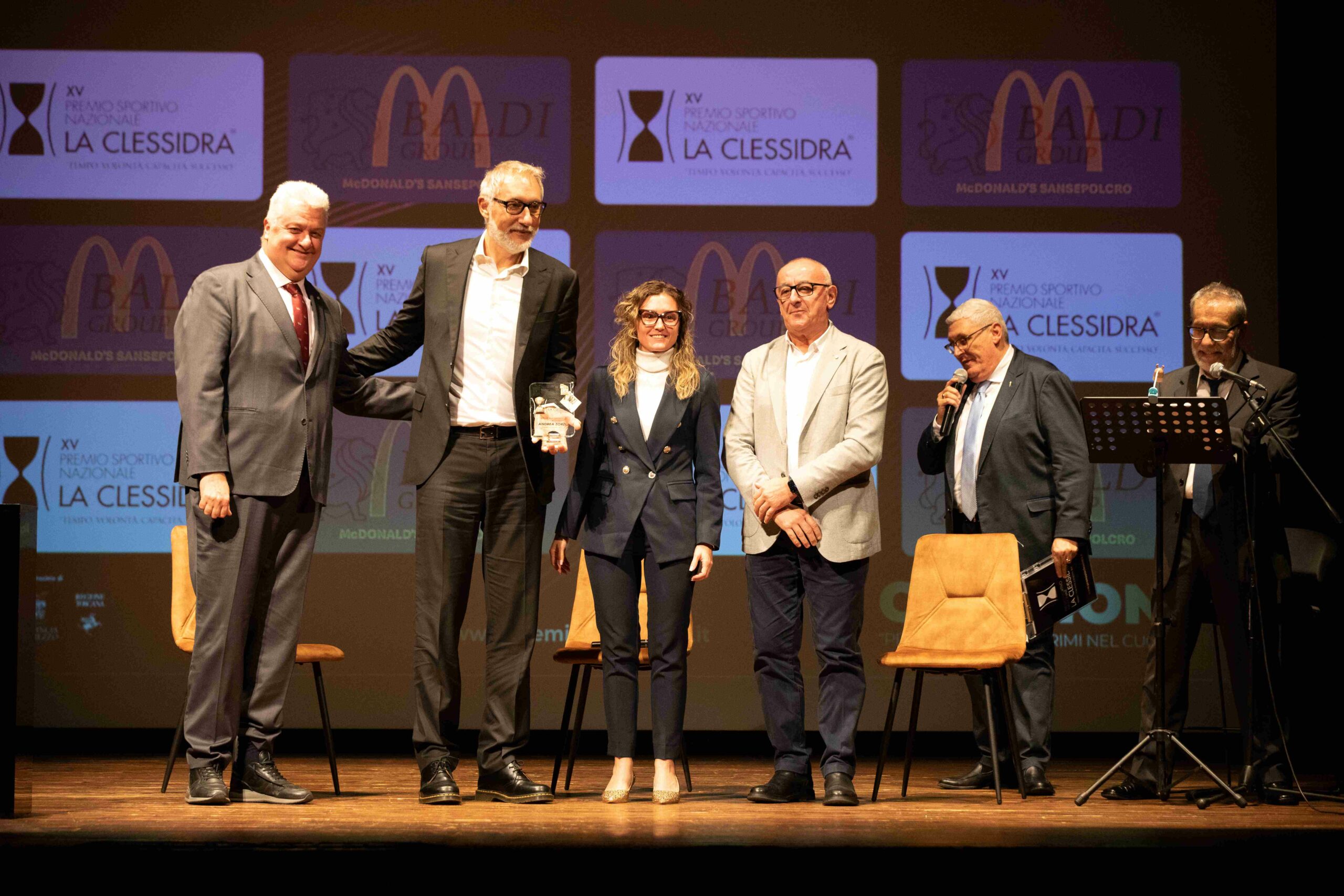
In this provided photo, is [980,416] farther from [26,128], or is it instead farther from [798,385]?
[26,128]

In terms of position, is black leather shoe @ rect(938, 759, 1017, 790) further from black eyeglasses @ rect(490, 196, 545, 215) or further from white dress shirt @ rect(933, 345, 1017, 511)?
black eyeglasses @ rect(490, 196, 545, 215)

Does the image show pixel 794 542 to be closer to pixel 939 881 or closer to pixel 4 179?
pixel 939 881

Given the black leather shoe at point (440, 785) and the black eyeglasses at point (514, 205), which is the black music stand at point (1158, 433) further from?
the black leather shoe at point (440, 785)

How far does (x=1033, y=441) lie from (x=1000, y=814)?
1.37 metres

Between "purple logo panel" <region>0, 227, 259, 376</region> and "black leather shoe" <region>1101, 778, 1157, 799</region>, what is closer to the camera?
"black leather shoe" <region>1101, 778, 1157, 799</region>

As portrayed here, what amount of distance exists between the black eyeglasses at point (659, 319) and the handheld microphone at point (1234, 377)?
171cm

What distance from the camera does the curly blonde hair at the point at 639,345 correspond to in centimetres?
417


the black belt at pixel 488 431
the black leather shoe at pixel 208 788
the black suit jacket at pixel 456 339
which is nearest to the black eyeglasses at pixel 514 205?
the black suit jacket at pixel 456 339

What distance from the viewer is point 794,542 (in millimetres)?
4180

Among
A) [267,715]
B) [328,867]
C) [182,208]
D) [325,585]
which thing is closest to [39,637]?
[325,585]

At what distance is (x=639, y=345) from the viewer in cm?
428

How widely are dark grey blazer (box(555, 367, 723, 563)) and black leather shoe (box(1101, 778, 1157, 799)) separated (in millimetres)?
1644

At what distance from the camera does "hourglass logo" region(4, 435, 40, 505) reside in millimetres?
5883

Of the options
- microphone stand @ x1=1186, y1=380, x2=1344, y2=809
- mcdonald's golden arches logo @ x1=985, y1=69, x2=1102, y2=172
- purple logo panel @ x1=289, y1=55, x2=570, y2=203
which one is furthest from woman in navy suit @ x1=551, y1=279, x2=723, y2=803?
mcdonald's golden arches logo @ x1=985, y1=69, x2=1102, y2=172
